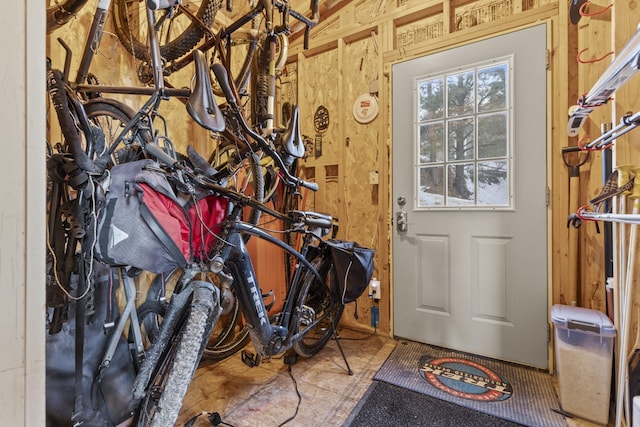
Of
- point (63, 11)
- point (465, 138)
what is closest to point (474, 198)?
point (465, 138)

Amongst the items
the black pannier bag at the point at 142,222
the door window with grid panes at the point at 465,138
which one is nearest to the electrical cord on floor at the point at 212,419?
the black pannier bag at the point at 142,222

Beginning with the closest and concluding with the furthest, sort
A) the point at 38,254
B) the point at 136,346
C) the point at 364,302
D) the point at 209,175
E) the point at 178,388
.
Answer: the point at 38,254 < the point at 178,388 < the point at 136,346 < the point at 209,175 < the point at 364,302

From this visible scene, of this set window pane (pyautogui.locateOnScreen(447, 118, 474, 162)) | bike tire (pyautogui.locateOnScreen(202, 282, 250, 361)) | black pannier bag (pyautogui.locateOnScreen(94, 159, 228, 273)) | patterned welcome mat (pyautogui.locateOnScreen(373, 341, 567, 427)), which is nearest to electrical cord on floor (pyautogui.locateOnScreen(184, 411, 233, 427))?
bike tire (pyautogui.locateOnScreen(202, 282, 250, 361))

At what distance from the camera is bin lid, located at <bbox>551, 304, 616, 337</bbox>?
4.56ft

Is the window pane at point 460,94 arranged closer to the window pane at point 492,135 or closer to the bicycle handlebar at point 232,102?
the window pane at point 492,135

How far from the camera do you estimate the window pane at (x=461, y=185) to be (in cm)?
210

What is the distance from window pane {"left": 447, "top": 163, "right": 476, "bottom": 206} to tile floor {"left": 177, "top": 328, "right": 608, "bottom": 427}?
4.05 ft

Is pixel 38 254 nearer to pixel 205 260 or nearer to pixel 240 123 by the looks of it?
pixel 205 260

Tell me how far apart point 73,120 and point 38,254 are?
1.91 ft

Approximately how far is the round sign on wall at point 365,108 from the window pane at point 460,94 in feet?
1.89

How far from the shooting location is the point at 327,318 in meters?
2.01

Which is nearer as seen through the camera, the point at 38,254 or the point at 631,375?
the point at 38,254

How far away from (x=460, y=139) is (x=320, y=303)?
1.57 metres

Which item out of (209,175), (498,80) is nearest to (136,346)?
(209,175)
